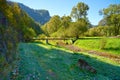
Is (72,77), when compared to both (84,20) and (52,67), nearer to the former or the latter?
(52,67)

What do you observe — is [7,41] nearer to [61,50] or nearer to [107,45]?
[61,50]

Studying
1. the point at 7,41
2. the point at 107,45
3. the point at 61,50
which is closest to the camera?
the point at 7,41

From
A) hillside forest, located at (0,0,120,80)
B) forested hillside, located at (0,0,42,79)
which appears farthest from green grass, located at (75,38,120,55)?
forested hillside, located at (0,0,42,79)

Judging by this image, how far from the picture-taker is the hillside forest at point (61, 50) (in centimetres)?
2522

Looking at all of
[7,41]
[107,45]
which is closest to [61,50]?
[107,45]

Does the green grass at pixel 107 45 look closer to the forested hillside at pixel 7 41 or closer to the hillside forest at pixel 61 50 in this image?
the hillside forest at pixel 61 50

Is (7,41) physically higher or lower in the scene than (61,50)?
higher

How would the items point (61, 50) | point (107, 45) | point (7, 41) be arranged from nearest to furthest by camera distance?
1. point (7, 41)
2. point (61, 50)
3. point (107, 45)

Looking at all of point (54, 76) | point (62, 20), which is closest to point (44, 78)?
point (54, 76)

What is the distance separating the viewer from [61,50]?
54.3 meters

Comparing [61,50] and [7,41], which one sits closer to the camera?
[7,41]

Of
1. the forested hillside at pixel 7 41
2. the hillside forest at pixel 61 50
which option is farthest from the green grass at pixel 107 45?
the forested hillside at pixel 7 41

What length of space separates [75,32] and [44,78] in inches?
2914

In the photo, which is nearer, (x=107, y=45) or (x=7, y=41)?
(x=7, y=41)
